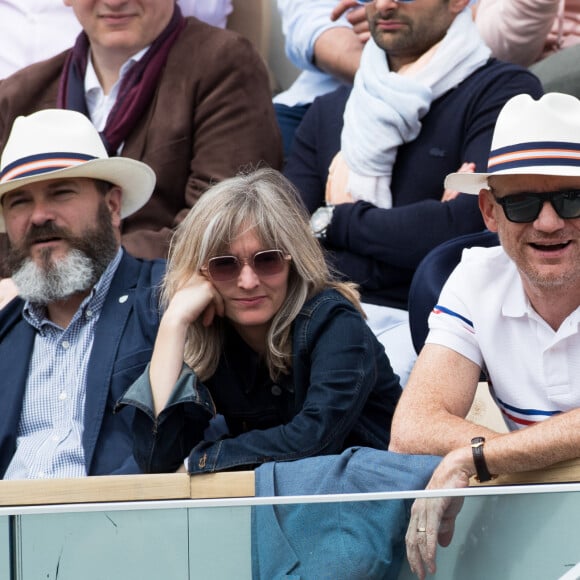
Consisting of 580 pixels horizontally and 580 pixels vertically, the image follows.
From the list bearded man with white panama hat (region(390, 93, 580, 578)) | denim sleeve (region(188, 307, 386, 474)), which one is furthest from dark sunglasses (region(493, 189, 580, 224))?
denim sleeve (region(188, 307, 386, 474))

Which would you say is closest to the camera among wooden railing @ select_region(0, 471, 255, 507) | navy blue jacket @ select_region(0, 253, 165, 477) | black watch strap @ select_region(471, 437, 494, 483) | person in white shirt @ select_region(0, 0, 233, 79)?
wooden railing @ select_region(0, 471, 255, 507)

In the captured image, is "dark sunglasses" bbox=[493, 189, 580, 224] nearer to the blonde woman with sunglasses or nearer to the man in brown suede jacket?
the blonde woman with sunglasses

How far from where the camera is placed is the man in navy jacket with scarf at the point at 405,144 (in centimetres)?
418

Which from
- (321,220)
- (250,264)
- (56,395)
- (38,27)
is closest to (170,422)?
(250,264)

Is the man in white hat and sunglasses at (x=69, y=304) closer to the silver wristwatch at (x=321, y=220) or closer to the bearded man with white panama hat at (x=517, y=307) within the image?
the silver wristwatch at (x=321, y=220)

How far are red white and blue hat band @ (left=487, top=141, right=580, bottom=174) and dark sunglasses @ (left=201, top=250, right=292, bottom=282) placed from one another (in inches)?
24.1

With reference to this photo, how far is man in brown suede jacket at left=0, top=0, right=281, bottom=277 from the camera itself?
4.67m

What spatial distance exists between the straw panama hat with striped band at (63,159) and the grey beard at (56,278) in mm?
261

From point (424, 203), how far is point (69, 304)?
46.2 inches

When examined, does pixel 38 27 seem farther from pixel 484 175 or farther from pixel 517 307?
pixel 517 307

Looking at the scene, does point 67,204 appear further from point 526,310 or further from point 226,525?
point 226,525

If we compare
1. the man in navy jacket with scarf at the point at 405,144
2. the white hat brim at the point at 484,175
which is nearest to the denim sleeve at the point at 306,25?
the man in navy jacket with scarf at the point at 405,144

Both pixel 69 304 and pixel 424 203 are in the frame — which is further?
pixel 424 203

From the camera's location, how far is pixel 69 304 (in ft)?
13.0
